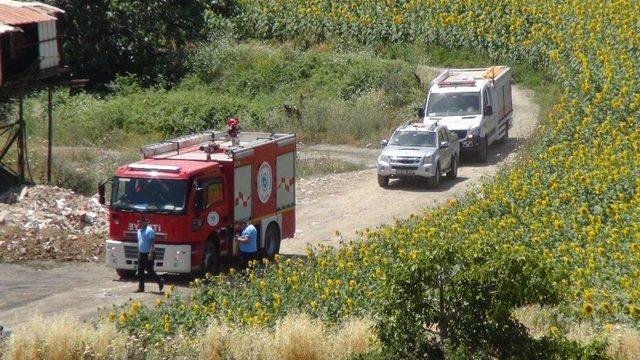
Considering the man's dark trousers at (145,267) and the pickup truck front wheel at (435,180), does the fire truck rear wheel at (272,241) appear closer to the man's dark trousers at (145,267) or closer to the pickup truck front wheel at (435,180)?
the man's dark trousers at (145,267)

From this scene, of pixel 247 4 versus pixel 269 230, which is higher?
pixel 247 4

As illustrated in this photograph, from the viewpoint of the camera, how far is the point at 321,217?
2859 cm

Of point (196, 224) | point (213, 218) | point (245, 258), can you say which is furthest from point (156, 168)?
point (245, 258)

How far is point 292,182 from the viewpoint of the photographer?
25.3 meters

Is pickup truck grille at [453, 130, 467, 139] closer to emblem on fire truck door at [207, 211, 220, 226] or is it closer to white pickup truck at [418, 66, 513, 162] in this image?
white pickup truck at [418, 66, 513, 162]

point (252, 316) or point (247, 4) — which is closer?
point (252, 316)

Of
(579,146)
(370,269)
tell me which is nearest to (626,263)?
(370,269)

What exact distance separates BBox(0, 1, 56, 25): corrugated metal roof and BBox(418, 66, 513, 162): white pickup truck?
10552mm

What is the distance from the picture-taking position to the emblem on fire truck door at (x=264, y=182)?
78.1 feet

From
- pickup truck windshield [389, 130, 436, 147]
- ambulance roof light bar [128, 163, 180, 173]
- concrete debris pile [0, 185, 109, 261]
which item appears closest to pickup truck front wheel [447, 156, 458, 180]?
pickup truck windshield [389, 130, 436, 147]

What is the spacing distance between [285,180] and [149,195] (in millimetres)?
3711

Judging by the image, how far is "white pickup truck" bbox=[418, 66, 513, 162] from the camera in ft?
111

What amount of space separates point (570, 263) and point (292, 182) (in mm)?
8542

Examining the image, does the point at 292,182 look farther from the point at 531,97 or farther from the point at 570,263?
the point at 531,97
